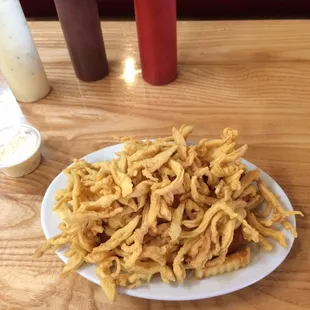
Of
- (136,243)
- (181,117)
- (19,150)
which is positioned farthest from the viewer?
(181,117)

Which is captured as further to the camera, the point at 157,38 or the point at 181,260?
the point at 157,38

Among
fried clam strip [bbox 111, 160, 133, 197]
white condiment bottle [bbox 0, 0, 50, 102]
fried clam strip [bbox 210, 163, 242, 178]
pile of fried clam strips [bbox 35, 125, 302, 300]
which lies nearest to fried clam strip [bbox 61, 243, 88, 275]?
pile of fried clam strips [bbox 35, 125, 302, 300]

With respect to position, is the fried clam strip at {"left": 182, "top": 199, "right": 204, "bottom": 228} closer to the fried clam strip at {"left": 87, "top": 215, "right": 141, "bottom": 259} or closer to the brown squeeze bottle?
the fried clam strip at {"left": 87, "top": 215, "right": 141, "bottom": 259}

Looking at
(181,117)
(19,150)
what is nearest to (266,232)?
(181,117)

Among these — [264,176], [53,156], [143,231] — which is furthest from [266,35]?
[143,231]

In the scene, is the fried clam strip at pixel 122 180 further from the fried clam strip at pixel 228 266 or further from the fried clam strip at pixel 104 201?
the fried clam strip at pixel 228 266

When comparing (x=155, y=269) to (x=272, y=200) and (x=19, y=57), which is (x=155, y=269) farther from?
(x=19, y=57)

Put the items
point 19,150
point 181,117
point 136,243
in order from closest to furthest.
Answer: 1. point 136,243
2. point 19,150
3. point 181,117

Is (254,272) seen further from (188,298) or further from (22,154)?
(22,154)
